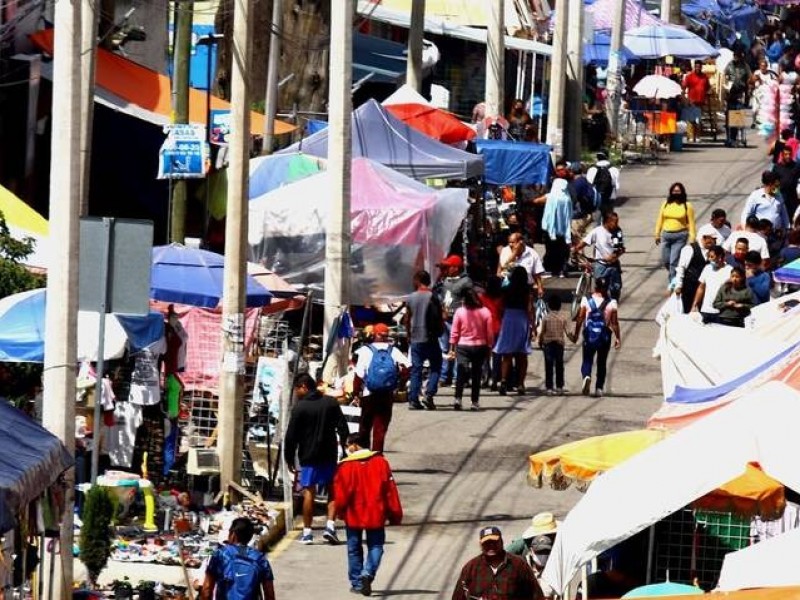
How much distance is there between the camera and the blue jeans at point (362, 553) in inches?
771

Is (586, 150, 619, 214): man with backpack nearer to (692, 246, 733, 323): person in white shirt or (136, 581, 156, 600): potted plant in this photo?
(692, 246, 733, 323): person in white shirt

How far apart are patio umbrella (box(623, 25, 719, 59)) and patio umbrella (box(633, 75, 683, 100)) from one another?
8.07 feet

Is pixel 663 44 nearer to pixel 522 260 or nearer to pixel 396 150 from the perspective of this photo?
pixel 396 150

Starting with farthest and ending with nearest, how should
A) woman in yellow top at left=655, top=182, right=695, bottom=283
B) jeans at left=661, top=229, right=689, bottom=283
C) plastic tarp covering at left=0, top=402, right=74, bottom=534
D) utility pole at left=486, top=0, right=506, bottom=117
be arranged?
1. utility pole at left=486, top=0, right=506, bottom=117
2. jeans at left=661, top=229, right=689, bottom=283
3. woman in yellow top at left=655, top=182, right=695, bottom=283
4. plastic tarp covering at left=0, top=402, right=74, bottom=534

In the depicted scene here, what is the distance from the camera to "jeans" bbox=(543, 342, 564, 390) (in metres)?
27.8

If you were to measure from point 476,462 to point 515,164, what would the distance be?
1067 centimetres

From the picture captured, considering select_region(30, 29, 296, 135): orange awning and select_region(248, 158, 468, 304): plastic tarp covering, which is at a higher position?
select_region(30, 29, 296, 135): orange awning

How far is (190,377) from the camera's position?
24.7 meters

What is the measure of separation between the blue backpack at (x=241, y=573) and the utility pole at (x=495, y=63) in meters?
24.2

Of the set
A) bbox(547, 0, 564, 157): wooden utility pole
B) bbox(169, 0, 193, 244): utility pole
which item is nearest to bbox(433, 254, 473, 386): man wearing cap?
bbox(169, 0, 193, 244): utility pole

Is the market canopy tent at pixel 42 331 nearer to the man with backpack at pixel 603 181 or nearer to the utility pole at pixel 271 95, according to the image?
the utility pole at pixel 271 95

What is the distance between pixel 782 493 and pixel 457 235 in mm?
16614

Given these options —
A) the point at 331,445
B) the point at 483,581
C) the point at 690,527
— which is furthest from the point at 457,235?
the point at 483,581

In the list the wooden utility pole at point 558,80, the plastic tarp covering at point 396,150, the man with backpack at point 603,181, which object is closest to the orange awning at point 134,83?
the plastic tarp covering at point 396,150
